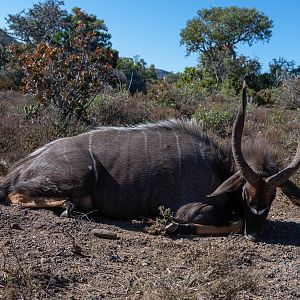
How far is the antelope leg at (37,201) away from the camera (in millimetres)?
5305

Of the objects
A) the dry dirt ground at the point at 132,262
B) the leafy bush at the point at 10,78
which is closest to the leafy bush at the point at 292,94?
the leafy bush at the point at 10,78

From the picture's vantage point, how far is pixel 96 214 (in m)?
5.45

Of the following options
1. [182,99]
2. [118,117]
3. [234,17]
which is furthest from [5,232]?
[234,17]

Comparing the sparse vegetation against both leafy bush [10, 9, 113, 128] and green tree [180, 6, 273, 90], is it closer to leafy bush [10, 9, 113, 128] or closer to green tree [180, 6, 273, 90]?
leafy bush [10, 9, 113, 128]

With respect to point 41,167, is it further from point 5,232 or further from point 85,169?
point 5,232

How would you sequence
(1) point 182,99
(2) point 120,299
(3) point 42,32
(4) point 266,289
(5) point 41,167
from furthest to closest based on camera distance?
(3) point 42,32 < (1) point 182,99 < (5) point 41,167 < (4) point 266,289 < (2) point 120,299

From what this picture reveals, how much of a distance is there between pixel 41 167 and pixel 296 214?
9.08 ft

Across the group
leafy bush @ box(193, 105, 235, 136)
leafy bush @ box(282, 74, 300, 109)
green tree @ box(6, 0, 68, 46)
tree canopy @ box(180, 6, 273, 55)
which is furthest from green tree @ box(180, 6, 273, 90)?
leafy bush @ box(193, 105, 235, 136)

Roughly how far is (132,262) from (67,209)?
1302 millimetres

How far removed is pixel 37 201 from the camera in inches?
210

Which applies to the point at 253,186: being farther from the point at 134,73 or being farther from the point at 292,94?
the point at 134,73

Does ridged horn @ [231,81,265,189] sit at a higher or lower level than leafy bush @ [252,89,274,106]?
lower

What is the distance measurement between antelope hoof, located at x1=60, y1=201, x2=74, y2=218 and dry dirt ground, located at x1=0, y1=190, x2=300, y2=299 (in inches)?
3.7

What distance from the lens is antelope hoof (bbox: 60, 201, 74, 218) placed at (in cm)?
510
